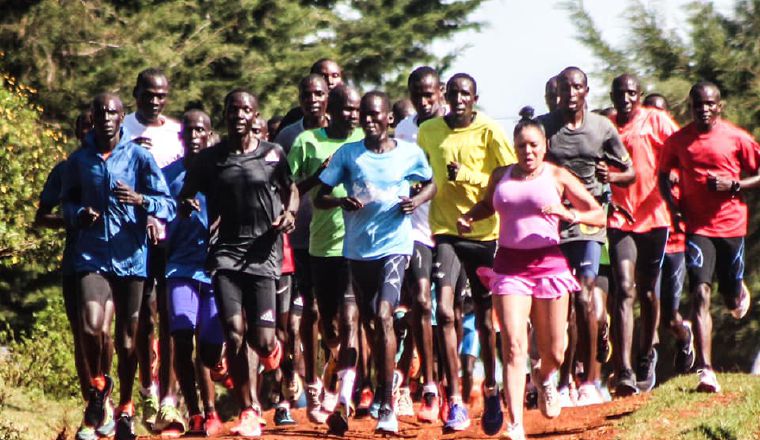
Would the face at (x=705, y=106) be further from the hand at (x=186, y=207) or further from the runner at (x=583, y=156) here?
the hand at (x=186, y=207)

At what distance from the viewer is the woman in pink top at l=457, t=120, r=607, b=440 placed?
41.0 ft

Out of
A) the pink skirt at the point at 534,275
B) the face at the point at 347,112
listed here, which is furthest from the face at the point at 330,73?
the pink skirt at the point at 534,275

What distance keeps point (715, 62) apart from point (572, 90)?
11.9 metres

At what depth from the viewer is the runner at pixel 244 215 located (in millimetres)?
13102

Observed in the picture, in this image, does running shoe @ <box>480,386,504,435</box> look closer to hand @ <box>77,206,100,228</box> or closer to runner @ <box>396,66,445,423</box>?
runner @ <box>396,66,445,423</box>

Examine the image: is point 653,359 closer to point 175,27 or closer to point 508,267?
point 508,267

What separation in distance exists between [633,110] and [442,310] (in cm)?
282

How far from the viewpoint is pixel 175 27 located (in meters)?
29.5

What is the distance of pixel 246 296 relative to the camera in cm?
1322

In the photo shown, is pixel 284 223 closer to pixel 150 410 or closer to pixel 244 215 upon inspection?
pixel 244 215

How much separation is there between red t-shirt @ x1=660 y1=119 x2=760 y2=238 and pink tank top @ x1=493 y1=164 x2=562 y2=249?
259cm

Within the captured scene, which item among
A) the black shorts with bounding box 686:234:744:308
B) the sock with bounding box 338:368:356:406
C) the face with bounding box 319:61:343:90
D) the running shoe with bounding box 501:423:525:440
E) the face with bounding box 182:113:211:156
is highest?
the face with bounding box 319:61:343:90

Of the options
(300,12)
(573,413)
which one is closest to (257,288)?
(573,413)

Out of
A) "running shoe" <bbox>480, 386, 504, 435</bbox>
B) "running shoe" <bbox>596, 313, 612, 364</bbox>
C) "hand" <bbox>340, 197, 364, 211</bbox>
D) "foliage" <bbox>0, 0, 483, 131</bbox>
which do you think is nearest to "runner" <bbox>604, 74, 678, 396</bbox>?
"running shoe" <bbox>596, 313, 612, 364</bbox>
